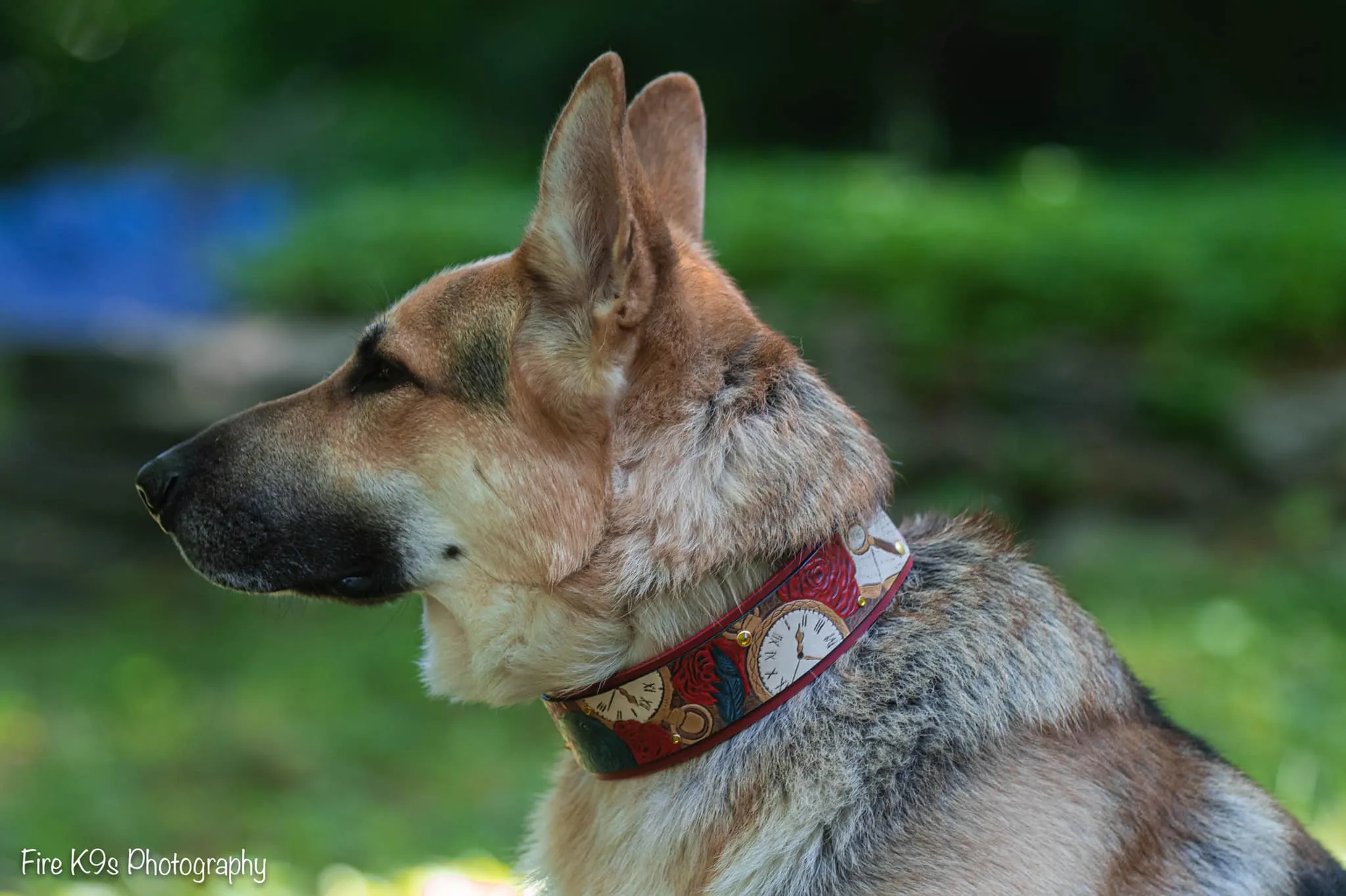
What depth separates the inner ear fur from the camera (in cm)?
233

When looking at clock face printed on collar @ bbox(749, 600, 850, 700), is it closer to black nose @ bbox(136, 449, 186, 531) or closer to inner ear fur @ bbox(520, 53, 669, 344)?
inner ear fur @ bbox(520, 53, 669, 344)

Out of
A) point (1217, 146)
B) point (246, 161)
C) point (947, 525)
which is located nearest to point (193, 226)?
point (246, 161)

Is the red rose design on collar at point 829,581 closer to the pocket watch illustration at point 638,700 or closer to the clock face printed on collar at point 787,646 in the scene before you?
the clock face printed on collar at point 787,646

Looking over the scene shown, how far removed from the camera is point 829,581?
2.41 m

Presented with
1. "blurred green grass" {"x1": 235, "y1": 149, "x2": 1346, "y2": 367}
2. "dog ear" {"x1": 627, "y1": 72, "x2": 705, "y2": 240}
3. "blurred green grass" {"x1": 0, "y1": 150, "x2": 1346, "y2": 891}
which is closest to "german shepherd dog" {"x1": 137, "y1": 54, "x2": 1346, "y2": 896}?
"dog ear" {"x1": 627, "y1": 72, "x2": 705, "y2": 240}

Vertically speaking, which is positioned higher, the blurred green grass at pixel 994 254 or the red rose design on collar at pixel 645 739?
the red rose design on collar at pixel 645 739

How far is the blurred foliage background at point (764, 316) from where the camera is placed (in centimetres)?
597

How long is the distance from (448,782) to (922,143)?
778cm

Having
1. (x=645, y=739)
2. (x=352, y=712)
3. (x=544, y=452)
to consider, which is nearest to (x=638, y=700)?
(x=645, y=739)

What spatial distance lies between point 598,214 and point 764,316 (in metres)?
5.79

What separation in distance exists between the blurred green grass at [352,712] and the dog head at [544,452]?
162 cm

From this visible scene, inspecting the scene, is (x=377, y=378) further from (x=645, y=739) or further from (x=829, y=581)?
(x=829, y=581)

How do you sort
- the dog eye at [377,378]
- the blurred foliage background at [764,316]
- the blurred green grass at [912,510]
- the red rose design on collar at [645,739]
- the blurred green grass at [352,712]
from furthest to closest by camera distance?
the blurred foliage background at [764,316], the blurred green grass at [912,510], the blurred green grass at [352,712], the dog eye at [377,378], the red rose design on collar at [645,739]

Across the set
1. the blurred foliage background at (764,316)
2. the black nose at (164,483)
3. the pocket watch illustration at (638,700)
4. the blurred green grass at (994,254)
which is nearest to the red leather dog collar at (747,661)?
the pocket watch illustration at (638,700)
